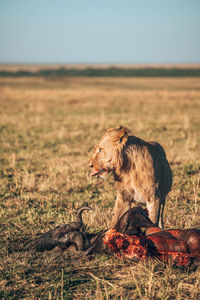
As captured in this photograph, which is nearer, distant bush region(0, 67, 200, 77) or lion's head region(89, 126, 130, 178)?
lion's head region(89, 126, 130, 178)

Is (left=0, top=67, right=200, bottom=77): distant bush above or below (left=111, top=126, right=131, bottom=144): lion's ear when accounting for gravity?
above

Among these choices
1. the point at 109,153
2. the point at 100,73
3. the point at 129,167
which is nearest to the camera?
the point at 109,153

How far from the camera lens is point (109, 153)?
3.92 meters

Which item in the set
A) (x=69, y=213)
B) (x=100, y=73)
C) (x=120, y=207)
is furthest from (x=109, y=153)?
(x=100, y=73)

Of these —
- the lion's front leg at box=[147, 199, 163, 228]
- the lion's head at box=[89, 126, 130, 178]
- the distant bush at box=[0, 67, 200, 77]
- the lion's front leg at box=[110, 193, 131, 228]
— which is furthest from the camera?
the distant bush at box=[0, 67, 200, 77]

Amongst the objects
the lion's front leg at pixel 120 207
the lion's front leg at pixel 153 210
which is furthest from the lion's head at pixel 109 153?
the lion's front leg at pixel 153 210

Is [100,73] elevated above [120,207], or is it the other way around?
[100,73]

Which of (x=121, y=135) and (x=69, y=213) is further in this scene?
(x=69, y=213)

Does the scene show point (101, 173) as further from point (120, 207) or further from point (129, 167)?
point (120, 207)

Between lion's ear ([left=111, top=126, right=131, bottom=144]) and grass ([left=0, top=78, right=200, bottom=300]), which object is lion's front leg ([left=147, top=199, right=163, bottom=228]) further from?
lion's ear ([left=111, top=126, right=131, bottom=144])

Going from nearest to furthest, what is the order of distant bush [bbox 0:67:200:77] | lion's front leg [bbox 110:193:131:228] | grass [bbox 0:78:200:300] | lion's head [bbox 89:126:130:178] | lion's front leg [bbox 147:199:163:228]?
grass [bbox 0:78:200:300], lion's head [bbox 89:126:130:178], lion's front leg [bbox 147:199:163:228], lion's front leg [bbox 110:193:131:228], distant bush [bbox 0:67:200:77]

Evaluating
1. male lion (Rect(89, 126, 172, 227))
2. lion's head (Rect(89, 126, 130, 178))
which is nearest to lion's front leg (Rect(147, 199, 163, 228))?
male lion (Rect(89, 126, 172, 227))

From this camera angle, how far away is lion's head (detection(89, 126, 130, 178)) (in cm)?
392

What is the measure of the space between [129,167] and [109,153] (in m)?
0.36
